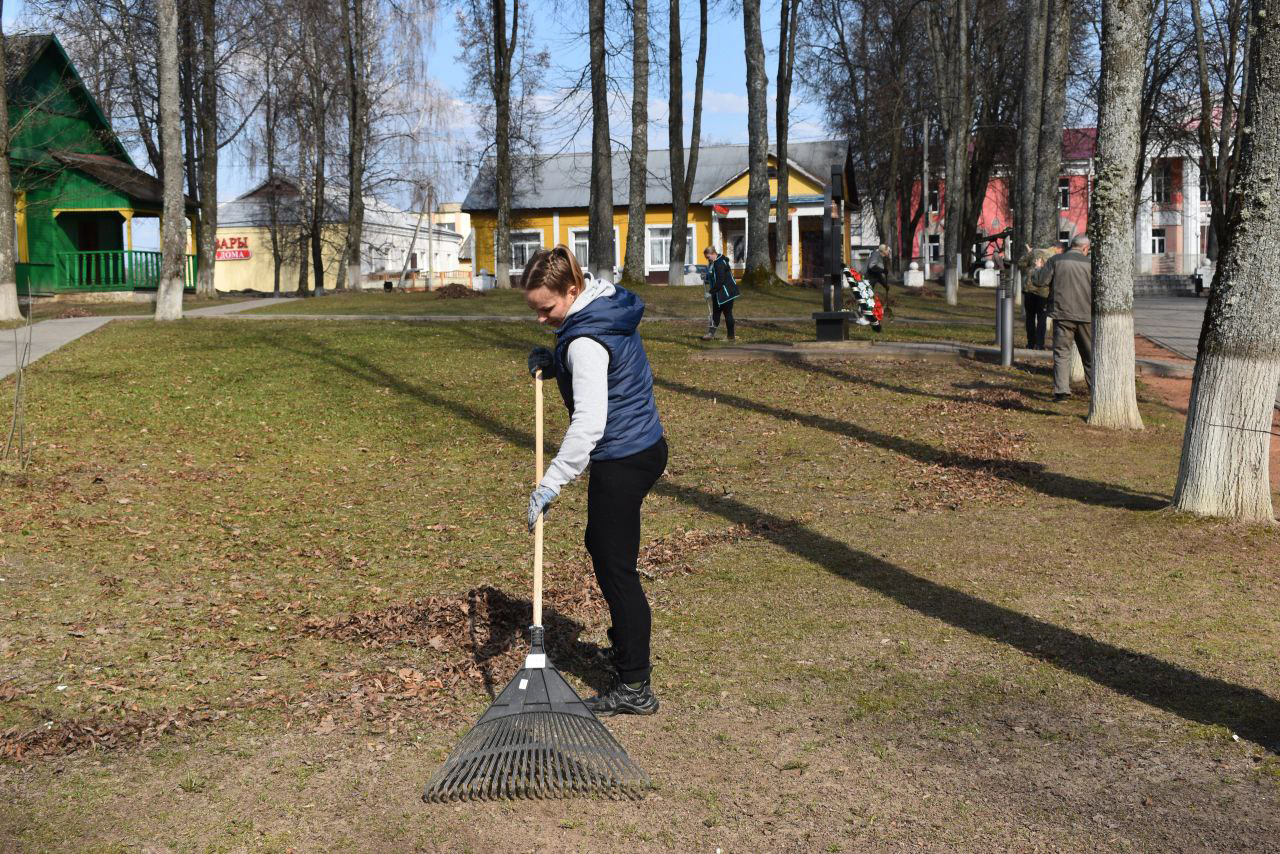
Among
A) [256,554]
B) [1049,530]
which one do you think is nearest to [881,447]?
[1049,530]

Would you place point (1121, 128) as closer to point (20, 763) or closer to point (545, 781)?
point (545, 781)

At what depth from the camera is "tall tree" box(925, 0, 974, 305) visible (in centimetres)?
3428

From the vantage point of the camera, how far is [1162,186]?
7088cm

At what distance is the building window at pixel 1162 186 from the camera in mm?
67275

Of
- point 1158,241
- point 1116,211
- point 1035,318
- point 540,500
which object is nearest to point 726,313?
point 1035,318

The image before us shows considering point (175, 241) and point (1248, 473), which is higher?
point (175, 241)

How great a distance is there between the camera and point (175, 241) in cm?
1972

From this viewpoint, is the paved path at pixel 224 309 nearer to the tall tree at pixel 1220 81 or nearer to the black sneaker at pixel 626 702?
the black sneaker at pixel 626 702

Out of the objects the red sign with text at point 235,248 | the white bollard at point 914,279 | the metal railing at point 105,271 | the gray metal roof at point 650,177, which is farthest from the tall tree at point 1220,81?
the red sign with text at point 235,248

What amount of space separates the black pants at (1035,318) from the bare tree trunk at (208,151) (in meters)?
22.4

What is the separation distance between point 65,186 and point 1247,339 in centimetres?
2942

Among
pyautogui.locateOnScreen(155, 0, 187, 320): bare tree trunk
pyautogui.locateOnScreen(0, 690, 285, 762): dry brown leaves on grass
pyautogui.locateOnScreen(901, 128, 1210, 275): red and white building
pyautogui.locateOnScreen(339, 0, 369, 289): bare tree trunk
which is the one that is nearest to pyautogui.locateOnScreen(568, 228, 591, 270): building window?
pyautogui.locateOnScreen(339, 0, 369, 289): bare tree trunk

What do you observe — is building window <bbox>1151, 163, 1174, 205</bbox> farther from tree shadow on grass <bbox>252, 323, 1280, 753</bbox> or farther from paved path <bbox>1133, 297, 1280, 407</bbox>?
tree shadow on grass <bbox>252, 323, 1280, 753</bbox>

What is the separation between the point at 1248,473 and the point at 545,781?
5.30 meters
